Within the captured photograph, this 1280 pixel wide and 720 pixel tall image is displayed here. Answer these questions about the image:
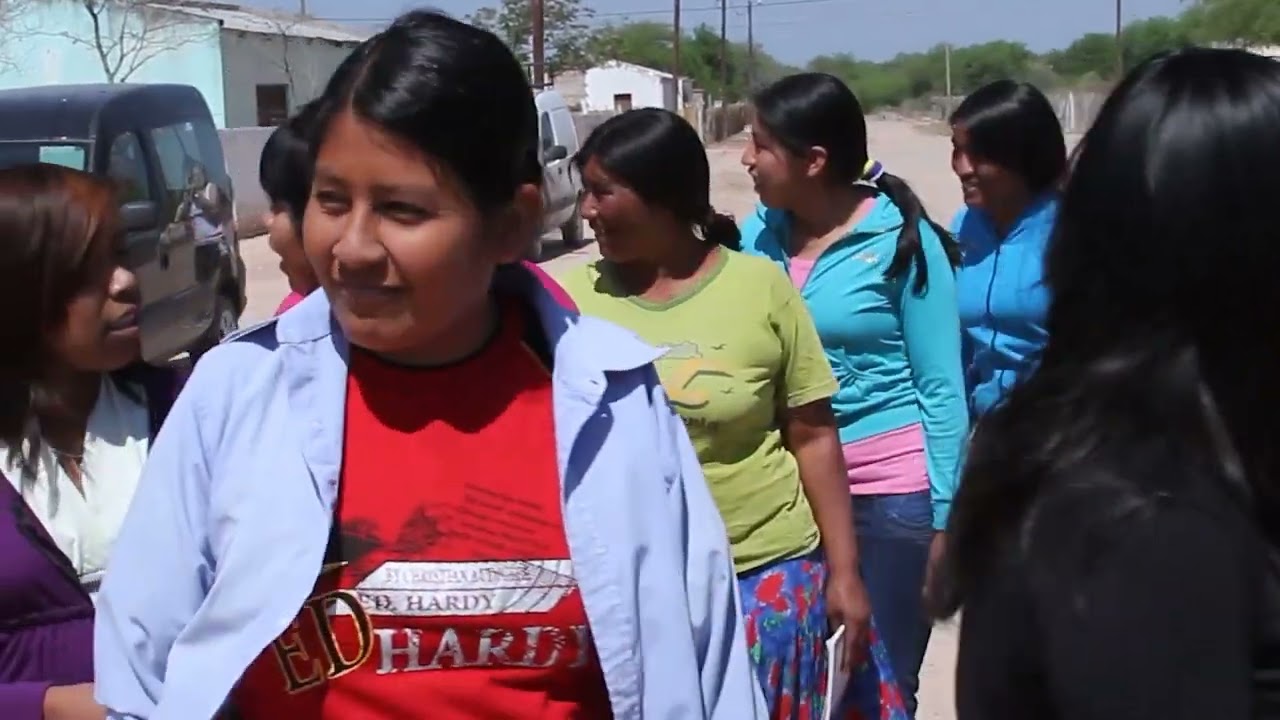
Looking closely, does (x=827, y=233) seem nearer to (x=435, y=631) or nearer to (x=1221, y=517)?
(x=435, y=631)

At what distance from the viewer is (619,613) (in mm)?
1744

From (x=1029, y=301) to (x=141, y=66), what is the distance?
2624cm

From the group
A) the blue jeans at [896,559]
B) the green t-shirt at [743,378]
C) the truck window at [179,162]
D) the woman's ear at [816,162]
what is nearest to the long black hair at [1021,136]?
the woman's ear at [816,162]

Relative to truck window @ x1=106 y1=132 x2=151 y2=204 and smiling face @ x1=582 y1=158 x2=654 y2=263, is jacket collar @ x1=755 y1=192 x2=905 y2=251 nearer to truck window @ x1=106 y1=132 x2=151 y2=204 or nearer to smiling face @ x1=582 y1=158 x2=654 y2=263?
smiling face @ x1=582 y1=158 x2=654 y2=263

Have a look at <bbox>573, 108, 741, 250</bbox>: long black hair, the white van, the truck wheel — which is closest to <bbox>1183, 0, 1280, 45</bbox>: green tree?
the truck wheel

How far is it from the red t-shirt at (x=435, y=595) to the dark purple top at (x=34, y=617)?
0.55 meters

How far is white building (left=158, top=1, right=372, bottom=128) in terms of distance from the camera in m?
28.7

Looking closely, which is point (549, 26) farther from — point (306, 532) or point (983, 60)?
point (983, 60)

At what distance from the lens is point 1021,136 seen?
4301mm

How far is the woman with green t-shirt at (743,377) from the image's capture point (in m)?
2.95

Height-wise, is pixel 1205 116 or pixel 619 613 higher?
pixel 1205 116

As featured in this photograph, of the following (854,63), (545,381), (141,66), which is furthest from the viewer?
(854,63)

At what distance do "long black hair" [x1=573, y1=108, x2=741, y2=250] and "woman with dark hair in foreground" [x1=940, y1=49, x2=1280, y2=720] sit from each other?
1.63 m

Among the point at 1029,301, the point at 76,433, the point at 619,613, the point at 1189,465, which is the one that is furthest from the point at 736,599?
the point at 1029,301
